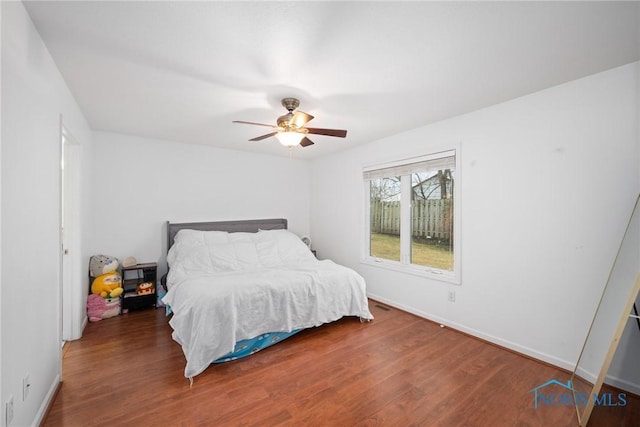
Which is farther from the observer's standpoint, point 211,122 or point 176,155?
point 176,155

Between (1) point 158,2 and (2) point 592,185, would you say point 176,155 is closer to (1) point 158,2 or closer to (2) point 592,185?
(1) point 158,2

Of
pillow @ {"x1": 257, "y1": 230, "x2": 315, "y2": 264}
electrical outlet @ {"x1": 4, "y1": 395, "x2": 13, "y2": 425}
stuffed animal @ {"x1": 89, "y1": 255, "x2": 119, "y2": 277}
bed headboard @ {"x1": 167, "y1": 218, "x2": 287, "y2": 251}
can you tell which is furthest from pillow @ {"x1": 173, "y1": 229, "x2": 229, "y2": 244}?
electrical outlet @ {"x1": 4, "y1": 395, "x2": 13, "y2": 425}

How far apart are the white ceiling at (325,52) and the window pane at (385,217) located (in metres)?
1.35

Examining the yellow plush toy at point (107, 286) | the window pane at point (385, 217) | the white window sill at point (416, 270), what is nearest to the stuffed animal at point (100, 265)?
the yellow plush toy at point (107, 286)

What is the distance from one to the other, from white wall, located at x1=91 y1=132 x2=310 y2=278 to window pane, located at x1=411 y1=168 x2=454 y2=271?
246 centimetres

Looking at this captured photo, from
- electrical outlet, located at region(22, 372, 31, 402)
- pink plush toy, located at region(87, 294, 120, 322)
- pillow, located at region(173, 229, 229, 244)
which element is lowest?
pink plush toy, located at region(87, 294, 120, 322)

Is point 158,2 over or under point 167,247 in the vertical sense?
over

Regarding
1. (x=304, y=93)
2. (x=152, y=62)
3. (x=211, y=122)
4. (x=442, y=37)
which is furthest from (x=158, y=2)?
(x=211, y=122)

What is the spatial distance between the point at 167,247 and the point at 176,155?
1369mm

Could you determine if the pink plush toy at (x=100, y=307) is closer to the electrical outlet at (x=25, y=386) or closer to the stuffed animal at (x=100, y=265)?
the stuffed animal at (x=100, y=265)

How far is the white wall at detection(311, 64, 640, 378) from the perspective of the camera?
2049 millimetres

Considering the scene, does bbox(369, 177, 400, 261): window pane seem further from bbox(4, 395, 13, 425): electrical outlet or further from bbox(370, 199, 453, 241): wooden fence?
bbox(4, 395, 13, 425): electrical outlet

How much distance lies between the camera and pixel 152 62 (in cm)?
191

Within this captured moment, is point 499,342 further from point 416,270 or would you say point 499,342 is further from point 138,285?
point 138,285
